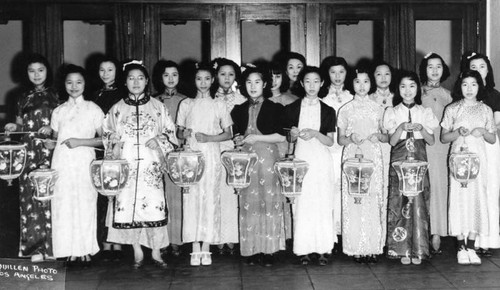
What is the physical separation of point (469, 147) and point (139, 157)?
2.40 meters

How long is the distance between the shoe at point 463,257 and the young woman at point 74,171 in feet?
8.76

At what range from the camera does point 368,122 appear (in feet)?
14.5

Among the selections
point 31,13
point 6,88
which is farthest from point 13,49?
point 31,13

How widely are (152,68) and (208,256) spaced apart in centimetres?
206

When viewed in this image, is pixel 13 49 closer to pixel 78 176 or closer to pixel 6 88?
pixel 6 88

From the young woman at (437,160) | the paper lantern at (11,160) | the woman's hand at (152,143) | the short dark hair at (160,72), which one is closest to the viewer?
the paper lantern at (11,160)

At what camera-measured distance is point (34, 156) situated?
4.44 metres

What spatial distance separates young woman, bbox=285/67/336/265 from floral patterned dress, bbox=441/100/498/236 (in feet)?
3.06

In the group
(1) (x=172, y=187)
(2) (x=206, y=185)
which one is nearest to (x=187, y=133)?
(2) (x=206, y=185)

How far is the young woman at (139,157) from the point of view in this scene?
4195mm

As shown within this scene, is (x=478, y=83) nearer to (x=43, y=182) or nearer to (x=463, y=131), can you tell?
(x=463, y=131)

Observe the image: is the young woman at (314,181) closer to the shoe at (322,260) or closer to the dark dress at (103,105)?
the shoe at (322,260)

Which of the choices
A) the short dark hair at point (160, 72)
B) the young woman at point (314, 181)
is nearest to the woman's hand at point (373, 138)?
the young woman at point (314, 181)

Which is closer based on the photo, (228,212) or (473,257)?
(473,257)
